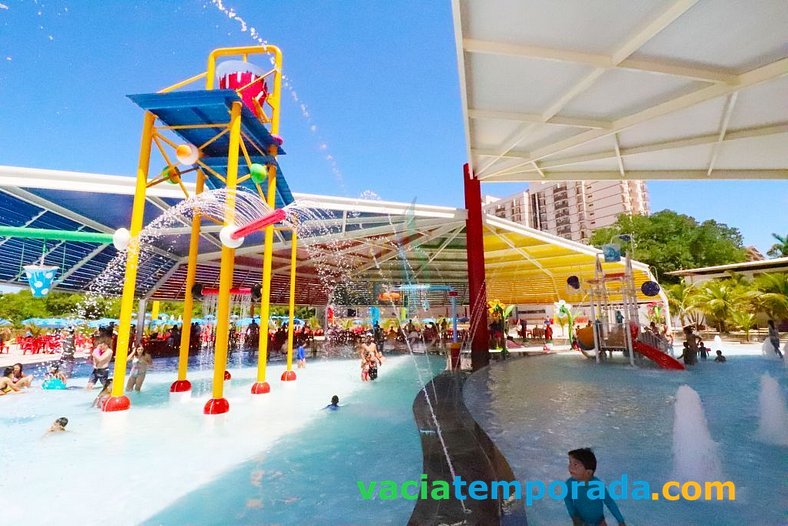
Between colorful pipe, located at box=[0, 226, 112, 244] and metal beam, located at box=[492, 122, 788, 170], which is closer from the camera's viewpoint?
colorful pipe, located at box=[0, 226, 112, 244]

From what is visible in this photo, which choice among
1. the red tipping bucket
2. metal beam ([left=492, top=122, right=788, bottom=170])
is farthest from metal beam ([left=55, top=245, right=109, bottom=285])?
metal beam ([left=492, top=122, right=788, bottom=170])

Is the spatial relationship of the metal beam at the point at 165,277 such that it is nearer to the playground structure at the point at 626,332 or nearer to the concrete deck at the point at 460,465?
the concrete deck at the point at 460,465

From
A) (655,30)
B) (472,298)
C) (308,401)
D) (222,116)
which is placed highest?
(655,30)

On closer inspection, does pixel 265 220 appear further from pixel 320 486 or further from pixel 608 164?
pixel 608 164

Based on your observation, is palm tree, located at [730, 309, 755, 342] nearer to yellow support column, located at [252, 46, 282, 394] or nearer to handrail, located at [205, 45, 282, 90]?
yellow support column, located at [252, 46, 282, 394]

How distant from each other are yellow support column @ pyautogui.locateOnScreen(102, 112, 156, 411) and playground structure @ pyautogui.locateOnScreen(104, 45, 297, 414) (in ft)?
0.05

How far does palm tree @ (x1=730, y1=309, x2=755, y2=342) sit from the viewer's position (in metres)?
23.5

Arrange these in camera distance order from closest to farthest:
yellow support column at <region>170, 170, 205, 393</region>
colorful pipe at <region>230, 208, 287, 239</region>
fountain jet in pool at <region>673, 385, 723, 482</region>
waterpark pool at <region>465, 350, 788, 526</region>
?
waterpark pool at <region>465, 350, 788, 526</region>
fountain jet in pool at <region>673, 385, 723, 482</region>
colorful pipe at <region>230, 208, 287, 239</region>
yellow support column at <region>170, 170, 205, 393</region>

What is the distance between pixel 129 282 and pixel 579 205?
103719 millimetres

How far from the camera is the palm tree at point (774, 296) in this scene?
22.3 meters

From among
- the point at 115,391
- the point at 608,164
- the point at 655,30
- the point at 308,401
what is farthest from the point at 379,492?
the point at 608,164

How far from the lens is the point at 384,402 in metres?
8.23

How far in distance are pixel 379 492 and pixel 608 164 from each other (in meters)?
12.9

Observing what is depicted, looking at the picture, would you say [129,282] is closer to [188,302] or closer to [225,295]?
[188,302]
